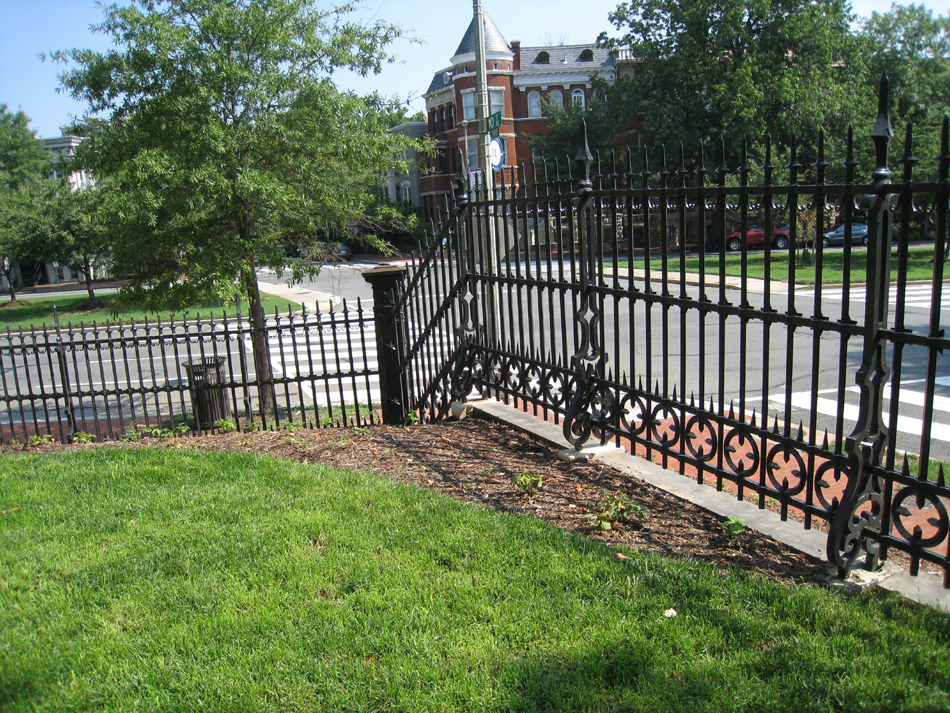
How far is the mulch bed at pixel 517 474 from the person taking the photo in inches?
141

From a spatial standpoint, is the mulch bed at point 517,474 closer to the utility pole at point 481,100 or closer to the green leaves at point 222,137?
the green leaves at point 222,137

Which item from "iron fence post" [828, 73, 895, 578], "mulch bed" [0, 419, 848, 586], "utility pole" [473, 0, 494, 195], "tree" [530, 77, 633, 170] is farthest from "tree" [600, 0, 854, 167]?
"iron fence post" [828, 73, 895, 578]

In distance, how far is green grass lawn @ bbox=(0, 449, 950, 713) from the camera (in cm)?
260

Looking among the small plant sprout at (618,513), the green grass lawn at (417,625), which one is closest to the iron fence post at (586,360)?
the small plant sprout at (618,513)

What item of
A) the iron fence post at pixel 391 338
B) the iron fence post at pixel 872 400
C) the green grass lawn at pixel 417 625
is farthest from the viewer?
the iron fence post at pixel 391 338

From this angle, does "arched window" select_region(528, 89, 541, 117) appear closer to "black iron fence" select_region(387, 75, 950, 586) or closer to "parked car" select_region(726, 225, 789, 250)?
"parked car" select_region(726, 225, 789, 250)

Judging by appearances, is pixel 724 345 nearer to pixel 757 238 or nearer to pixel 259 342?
pixel 259 342

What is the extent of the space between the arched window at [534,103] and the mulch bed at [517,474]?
44626mm

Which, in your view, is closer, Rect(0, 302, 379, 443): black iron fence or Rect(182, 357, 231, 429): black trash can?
Rect(0, 302, 379, 443): black iron fence

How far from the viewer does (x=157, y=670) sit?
2.90 metres

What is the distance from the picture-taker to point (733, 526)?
3717mm

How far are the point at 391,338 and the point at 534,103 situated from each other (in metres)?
44.0

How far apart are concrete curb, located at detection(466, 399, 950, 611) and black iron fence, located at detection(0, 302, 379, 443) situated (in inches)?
97.4

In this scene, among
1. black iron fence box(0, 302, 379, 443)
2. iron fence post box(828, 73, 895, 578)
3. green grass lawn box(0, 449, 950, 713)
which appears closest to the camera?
Answer: green grass lawn box(0, 449, 950, 713)
